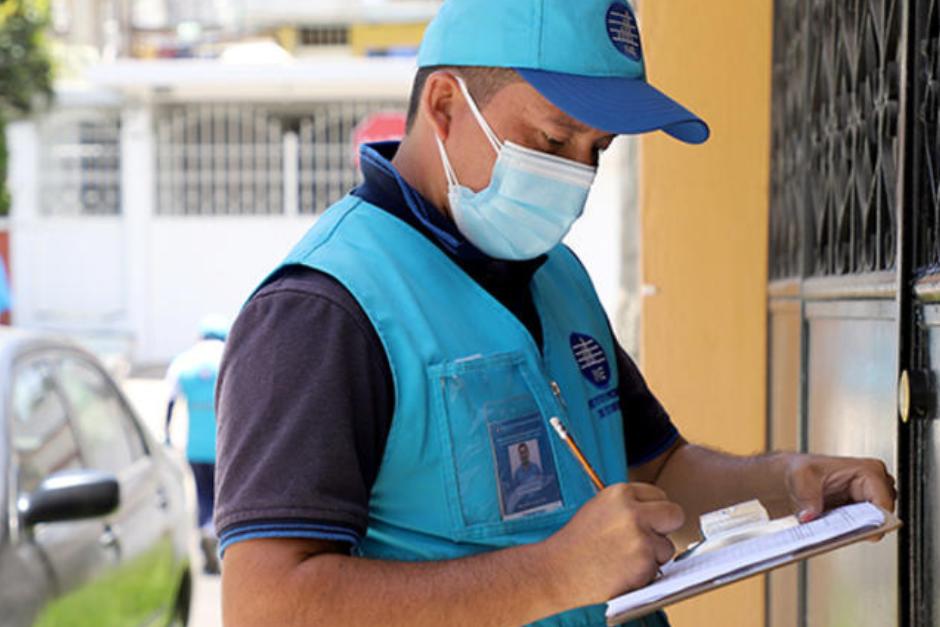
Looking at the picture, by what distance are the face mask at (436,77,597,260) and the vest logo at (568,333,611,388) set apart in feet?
0.58

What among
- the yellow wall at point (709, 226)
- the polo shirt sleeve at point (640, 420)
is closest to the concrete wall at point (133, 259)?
the yellow wall at point (709, 226)

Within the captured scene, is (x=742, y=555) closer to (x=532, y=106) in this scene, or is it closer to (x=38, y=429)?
(x=532, y=106)

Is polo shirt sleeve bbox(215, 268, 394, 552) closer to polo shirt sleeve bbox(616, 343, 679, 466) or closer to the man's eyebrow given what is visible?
the man's eyebrow

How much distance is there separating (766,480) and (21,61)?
1891cm

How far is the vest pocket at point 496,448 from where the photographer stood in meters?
2.03

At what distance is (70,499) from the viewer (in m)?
4.36

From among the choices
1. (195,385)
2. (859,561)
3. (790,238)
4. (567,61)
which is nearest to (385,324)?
(567,61)

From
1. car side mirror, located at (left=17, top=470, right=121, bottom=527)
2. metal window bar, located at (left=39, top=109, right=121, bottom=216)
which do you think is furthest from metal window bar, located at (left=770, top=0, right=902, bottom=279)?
metal window bar, located at (left=39, top=109, right=121, bottom=216)

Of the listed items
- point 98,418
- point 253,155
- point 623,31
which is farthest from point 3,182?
point 623,31

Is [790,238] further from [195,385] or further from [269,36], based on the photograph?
[269,36]

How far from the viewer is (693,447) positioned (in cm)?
266

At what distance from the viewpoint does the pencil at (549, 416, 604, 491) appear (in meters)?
2.10

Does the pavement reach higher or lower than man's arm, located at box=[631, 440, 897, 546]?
lower

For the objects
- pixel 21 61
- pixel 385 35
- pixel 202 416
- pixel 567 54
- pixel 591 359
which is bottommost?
pixel 202 416
